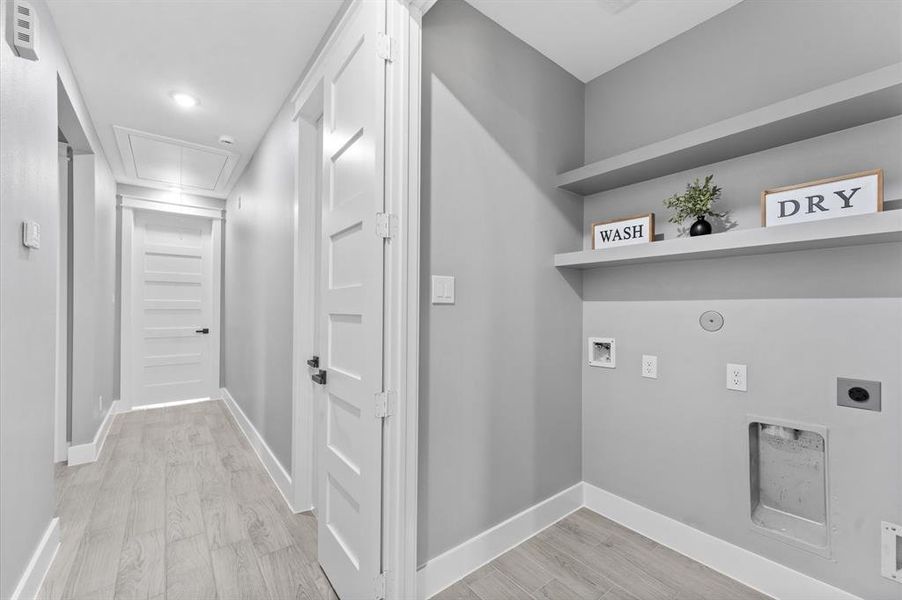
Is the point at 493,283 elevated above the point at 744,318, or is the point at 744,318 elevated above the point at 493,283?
the point at 493,283

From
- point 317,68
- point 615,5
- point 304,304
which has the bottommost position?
point 304,304

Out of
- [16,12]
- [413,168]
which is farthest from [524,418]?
[16,12]

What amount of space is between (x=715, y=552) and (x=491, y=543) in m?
1.01

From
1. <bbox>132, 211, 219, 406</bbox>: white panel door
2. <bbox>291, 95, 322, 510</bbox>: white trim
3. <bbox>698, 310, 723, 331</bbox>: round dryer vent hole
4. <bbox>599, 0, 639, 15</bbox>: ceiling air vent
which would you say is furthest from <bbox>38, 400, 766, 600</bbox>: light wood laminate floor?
<bbox>599, 0, 639, 15</bbox>: ceiling air vent

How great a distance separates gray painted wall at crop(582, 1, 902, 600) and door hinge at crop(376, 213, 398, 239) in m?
1.35

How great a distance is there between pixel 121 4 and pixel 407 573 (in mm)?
2816

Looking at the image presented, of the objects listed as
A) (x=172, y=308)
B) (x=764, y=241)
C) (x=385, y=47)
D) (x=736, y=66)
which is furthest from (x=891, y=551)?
(x=172, y=308)

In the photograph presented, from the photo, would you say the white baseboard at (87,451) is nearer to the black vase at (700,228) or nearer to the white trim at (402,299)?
the white trim at (402,299)

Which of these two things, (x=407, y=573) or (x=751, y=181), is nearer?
(x=407, y=573)

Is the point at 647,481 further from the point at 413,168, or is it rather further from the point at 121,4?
the point at 121,4

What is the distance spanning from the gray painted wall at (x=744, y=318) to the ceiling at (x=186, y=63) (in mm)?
1769

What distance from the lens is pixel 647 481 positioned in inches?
78.9

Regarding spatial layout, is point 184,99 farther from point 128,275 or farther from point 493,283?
point 128,275

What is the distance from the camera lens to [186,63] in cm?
225
